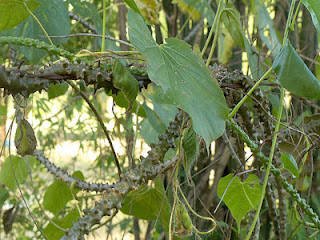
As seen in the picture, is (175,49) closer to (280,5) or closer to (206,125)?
(206,125)

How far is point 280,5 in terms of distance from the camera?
1.17 meters

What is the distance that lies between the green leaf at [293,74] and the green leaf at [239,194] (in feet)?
0.64

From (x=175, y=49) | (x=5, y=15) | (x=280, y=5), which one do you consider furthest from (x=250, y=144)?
(x=280, y=5)

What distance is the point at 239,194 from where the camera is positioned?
1.72 ft

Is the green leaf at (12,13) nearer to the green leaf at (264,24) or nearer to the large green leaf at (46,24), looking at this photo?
the large green leaf at (46,24)

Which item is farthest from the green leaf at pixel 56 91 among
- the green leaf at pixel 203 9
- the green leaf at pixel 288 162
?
the green leaf at pixel 288 162

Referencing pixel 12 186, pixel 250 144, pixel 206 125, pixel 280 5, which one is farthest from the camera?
pixel 280 5

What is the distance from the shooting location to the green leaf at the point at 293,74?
1.14ft

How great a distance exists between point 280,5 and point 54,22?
2.41 ft

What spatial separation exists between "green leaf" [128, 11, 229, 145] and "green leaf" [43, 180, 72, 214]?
442 millimetres

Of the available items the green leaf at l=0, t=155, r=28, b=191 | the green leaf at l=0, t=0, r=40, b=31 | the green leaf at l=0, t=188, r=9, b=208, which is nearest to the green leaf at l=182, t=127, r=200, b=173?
the green leaf at l=0, t=0, r=40, b=31

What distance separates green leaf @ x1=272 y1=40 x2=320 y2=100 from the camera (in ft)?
1.14

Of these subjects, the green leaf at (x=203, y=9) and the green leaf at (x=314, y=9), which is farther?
the green leaf at (x=203, y=9)

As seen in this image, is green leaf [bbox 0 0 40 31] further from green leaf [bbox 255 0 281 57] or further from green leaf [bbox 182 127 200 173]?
green leaf [bbox 255 0 281 57]
